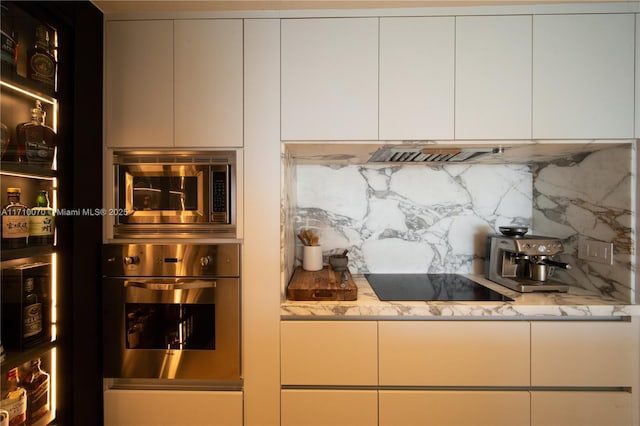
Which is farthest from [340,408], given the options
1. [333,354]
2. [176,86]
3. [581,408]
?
[176,86]

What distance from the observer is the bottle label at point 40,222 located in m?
1.09

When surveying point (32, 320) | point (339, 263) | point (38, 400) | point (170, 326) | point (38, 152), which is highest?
point (38, 152)

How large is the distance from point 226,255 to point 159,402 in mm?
752

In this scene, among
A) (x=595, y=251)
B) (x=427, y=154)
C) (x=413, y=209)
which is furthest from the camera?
(x=413, y=209)

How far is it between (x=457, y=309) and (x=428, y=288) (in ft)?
0.81

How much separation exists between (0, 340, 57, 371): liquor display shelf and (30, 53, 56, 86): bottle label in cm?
108

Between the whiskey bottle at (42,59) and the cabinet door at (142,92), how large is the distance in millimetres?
190

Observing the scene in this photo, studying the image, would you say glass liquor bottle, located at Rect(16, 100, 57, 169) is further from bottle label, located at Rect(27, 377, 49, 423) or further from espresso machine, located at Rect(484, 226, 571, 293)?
espresso machine, located at Rect(484, 226, 571, 293)

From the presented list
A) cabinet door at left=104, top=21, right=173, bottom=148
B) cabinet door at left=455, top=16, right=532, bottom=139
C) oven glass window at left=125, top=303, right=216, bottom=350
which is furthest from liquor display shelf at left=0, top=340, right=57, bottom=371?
cabinet door at left=455, top=16, right=532, bottom=139

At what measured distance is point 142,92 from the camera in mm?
1278

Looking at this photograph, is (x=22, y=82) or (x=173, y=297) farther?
(x=173, y=297)

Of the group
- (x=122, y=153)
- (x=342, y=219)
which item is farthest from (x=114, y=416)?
(x=342, y=219)

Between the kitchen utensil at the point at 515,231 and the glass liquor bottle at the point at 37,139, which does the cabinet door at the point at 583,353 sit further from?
the glass liquor bottle at the point at 37,139

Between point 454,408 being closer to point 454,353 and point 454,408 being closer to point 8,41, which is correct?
→ point 454,353
